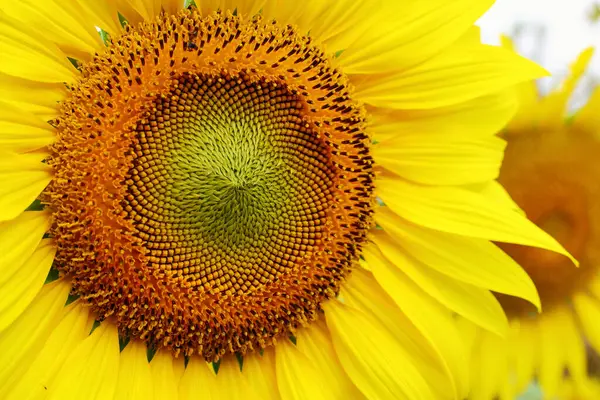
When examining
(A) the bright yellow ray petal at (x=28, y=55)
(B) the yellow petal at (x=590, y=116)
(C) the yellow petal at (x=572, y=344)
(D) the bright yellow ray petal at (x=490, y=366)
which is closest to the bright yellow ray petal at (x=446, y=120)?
(B) the yellow petal at (x=590, y=116)

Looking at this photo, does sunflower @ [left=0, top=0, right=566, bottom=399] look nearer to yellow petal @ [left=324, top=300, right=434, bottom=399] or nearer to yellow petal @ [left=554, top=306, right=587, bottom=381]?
yellow petal @ [left=324, top=300, right=434, bottom=399]

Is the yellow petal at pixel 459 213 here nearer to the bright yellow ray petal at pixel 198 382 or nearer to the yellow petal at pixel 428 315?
the yellow petal at pixel 428 315

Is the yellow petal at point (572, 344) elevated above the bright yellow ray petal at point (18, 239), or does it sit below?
above

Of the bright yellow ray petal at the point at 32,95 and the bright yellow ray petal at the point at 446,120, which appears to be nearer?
the bright yellow ray petal at the point at 32,95

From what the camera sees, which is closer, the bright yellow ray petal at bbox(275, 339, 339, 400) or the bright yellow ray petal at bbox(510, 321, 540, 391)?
the bright yellow ray petal at bbox(275, 339, 339, 400)

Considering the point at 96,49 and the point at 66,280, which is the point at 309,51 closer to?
the point at 96,49

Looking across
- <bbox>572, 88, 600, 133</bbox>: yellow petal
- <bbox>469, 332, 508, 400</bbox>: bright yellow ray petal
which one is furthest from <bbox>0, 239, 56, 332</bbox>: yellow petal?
<bbox>572, 88, 600, 133</bbox>: yellow petal
